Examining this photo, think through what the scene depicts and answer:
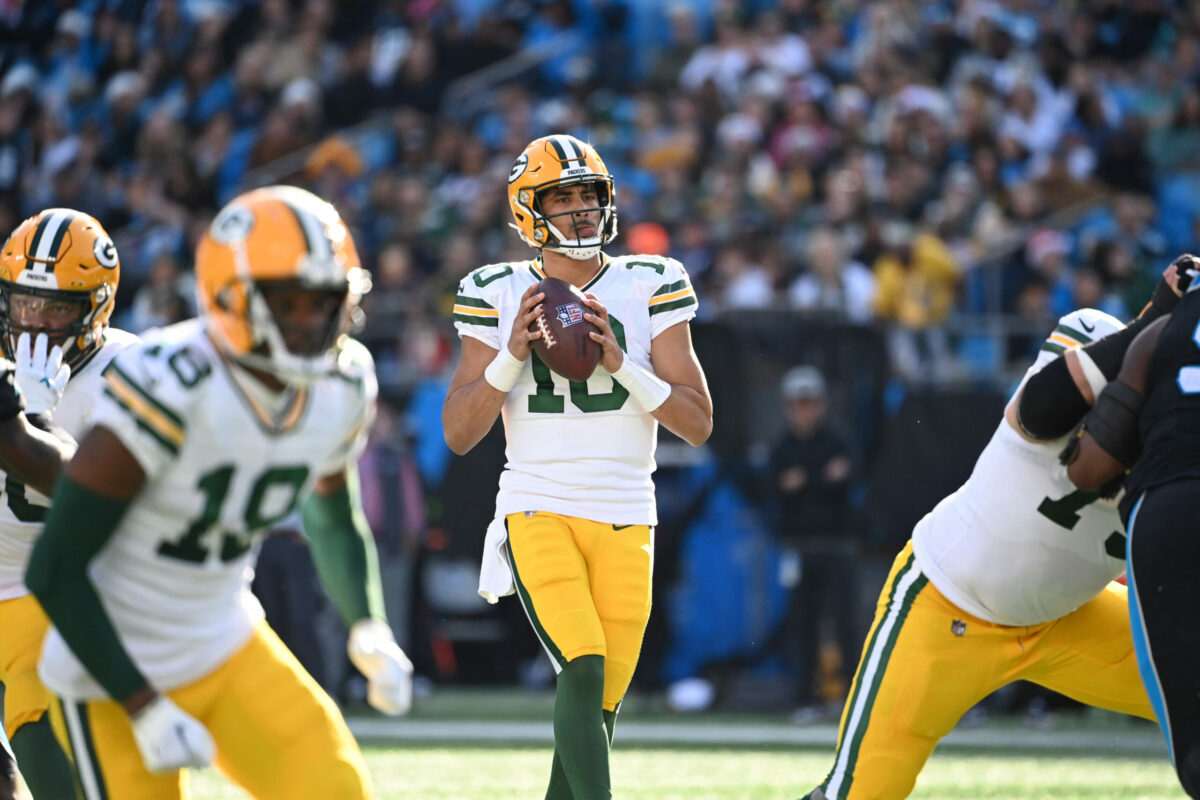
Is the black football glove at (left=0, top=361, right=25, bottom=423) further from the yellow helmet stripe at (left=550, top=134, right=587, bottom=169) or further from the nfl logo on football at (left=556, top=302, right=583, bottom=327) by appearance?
the yellow helmet stripe at (left=550, top=134, right=587, bottom=169)

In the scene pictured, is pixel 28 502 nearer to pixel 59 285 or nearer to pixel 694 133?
pixel 59 285

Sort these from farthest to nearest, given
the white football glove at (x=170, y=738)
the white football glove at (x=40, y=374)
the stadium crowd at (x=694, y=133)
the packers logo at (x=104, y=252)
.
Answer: the stadium crowd at (x=694, y=133) < the packers logo at (x=104, y=252) < the white football glove at (x=40, y=374) < the white football glove at (x=170, y=738)

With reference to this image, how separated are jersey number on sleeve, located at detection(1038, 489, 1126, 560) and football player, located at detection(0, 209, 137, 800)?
2409 mm

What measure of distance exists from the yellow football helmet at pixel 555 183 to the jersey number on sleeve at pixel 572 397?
285 millimetres

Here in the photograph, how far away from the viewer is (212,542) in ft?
10.3

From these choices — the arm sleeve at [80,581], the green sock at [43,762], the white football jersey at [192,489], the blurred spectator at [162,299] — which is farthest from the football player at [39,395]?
the blurred spectator at [162,299]

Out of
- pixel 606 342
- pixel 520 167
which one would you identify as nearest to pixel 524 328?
pixel 606 342

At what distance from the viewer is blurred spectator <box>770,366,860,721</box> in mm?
9234

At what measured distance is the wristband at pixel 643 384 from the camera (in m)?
4.58

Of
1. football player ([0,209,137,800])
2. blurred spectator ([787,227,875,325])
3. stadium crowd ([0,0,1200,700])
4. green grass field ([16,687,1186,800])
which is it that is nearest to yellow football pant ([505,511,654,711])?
football player ([0,209,137,800])

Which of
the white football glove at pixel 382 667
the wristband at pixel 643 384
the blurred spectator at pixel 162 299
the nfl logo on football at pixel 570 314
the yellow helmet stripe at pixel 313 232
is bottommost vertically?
the blurred spectator at pixel 162 299

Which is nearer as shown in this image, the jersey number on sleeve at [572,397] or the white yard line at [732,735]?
the jersey number on sleeve at [572,397]

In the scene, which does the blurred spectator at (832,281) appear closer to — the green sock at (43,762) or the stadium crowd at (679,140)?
the stadium crowd at (679,140)

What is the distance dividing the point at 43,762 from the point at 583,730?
4.50ft
